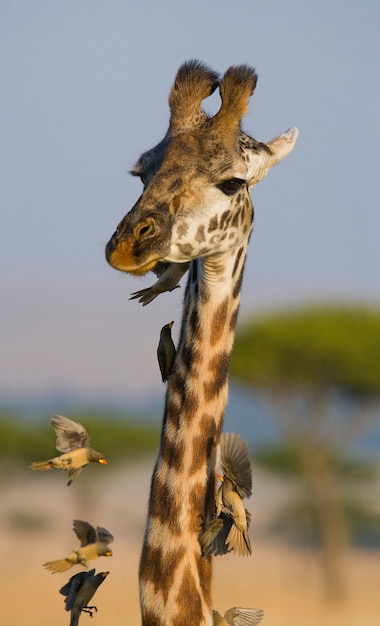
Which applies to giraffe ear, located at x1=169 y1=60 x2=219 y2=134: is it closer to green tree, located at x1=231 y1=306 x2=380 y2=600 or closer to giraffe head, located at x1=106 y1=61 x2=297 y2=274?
giraffe head, located at x1=106 y1=61 x2=297 y2=274

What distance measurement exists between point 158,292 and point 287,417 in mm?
29205

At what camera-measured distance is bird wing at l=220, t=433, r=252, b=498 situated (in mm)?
7238

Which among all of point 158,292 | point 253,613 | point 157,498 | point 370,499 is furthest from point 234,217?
point 370,499

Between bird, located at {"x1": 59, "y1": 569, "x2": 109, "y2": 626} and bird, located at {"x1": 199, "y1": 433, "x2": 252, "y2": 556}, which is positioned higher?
bird, located at {"x1": 199, "y1": 433, "x2": 252, "y2": 556}

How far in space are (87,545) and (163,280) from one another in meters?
1.71

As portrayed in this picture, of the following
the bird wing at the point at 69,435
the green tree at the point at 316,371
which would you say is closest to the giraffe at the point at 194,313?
the bird wing at the point at 69,435

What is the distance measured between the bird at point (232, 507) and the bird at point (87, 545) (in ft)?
3.38

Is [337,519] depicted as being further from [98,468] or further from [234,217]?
[234,217]

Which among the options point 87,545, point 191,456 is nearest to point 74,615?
point 87,545

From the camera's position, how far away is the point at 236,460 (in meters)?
7.27

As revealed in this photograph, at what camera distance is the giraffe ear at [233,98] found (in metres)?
7.71

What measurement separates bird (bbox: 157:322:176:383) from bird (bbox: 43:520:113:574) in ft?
3.65

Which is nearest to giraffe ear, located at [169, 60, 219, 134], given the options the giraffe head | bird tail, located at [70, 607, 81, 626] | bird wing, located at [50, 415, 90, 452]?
the giraffe head

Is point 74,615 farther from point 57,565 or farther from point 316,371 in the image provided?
point 316,371
